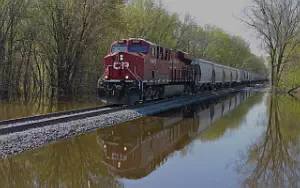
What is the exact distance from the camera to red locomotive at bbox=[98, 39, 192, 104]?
16359mm

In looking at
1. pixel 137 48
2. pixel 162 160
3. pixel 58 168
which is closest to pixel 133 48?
pixel 137 48

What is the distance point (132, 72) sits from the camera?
1644 centimetres

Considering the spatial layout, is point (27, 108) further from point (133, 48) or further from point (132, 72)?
point (133, 48)

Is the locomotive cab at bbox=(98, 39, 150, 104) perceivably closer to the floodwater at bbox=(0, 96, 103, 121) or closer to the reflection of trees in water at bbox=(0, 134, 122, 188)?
the floodwater at bbox=(0, 96, 103, 121)

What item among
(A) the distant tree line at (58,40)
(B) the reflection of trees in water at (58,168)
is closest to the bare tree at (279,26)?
(A) the distant tree line at (58,40)

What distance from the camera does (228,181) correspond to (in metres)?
6.20

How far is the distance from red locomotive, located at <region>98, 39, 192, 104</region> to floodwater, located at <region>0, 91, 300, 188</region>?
4.73 meters

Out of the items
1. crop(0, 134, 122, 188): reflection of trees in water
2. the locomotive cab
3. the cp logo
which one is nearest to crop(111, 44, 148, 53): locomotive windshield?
the locomotive cab

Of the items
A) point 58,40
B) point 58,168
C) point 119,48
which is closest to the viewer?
point 58,168

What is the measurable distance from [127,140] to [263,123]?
7456 millimetres

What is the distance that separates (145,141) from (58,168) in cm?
340

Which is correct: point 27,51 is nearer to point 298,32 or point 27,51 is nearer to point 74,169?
point 74,169

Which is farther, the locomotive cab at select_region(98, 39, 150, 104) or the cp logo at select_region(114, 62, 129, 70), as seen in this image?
the cp logo at select_region(114, 62, 129, 70)

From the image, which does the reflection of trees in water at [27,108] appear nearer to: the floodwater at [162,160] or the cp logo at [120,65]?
the cp logo at [120,65]
